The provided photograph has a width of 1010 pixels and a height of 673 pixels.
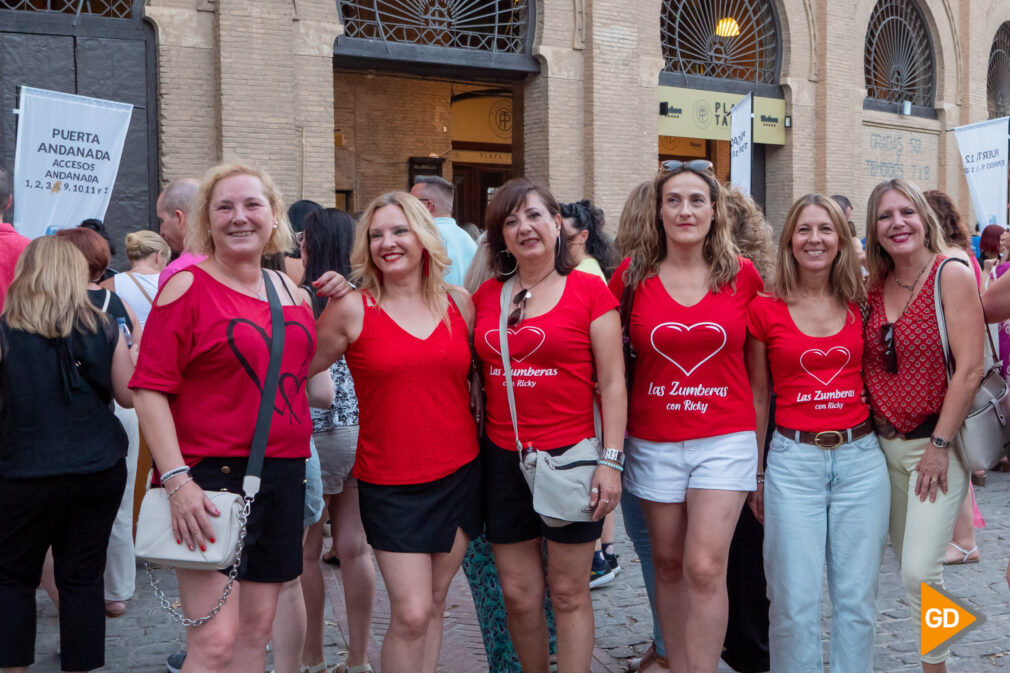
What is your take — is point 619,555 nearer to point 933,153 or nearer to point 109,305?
point 109,305

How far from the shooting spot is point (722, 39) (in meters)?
16.8

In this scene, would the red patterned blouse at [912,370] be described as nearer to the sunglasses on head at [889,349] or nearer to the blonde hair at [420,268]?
the sunglasses on head at [889,349]

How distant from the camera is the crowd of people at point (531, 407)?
10.5 feet

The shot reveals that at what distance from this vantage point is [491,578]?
4.11 metres

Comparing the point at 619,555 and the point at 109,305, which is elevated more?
the point at 109,305

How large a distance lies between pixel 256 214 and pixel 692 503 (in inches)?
73.9

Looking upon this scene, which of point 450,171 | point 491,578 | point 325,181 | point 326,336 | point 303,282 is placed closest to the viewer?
point 326,336

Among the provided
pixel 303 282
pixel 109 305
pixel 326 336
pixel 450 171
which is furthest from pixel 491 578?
pixel 450 171

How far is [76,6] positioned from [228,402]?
10518 millimetres

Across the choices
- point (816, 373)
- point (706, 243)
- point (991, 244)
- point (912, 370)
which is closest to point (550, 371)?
point (706, 243)

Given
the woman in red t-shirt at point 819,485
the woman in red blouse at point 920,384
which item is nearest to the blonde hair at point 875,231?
the woman in red blouse at point 920,384

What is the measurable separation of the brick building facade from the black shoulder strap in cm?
907

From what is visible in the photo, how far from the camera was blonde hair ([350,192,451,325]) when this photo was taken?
3.52 metres

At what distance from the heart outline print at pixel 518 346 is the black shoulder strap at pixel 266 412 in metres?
0.77
